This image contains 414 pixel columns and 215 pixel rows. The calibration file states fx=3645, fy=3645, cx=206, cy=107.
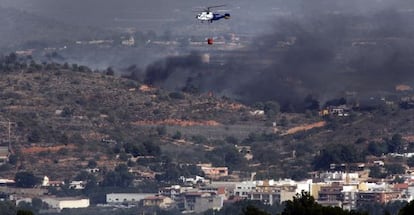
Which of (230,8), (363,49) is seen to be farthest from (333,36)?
(230,8)

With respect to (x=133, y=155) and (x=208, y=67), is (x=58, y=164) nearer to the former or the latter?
(x=133, y=155)

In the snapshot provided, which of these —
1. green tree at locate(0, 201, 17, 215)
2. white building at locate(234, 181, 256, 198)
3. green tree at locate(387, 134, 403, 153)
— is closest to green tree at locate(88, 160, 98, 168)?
white building at locate(234, 181, 256, 198)

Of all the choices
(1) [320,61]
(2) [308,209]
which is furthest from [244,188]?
(2) [308,209]

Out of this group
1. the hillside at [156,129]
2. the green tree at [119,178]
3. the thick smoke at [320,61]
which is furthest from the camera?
the thick smoke at [320,61]

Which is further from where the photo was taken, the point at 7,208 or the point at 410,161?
the point at 410,161

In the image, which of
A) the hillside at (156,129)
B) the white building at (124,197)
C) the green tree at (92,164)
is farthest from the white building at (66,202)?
the green tree at (92,164)

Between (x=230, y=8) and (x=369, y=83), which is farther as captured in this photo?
(x=230, y=8)

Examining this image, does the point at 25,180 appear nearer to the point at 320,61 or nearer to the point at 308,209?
the point at 320,61

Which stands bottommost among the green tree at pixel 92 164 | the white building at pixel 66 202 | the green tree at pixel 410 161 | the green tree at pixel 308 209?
the green tree at pixel 308 209

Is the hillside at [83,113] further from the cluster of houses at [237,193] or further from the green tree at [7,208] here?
the green tree at [7,208]
